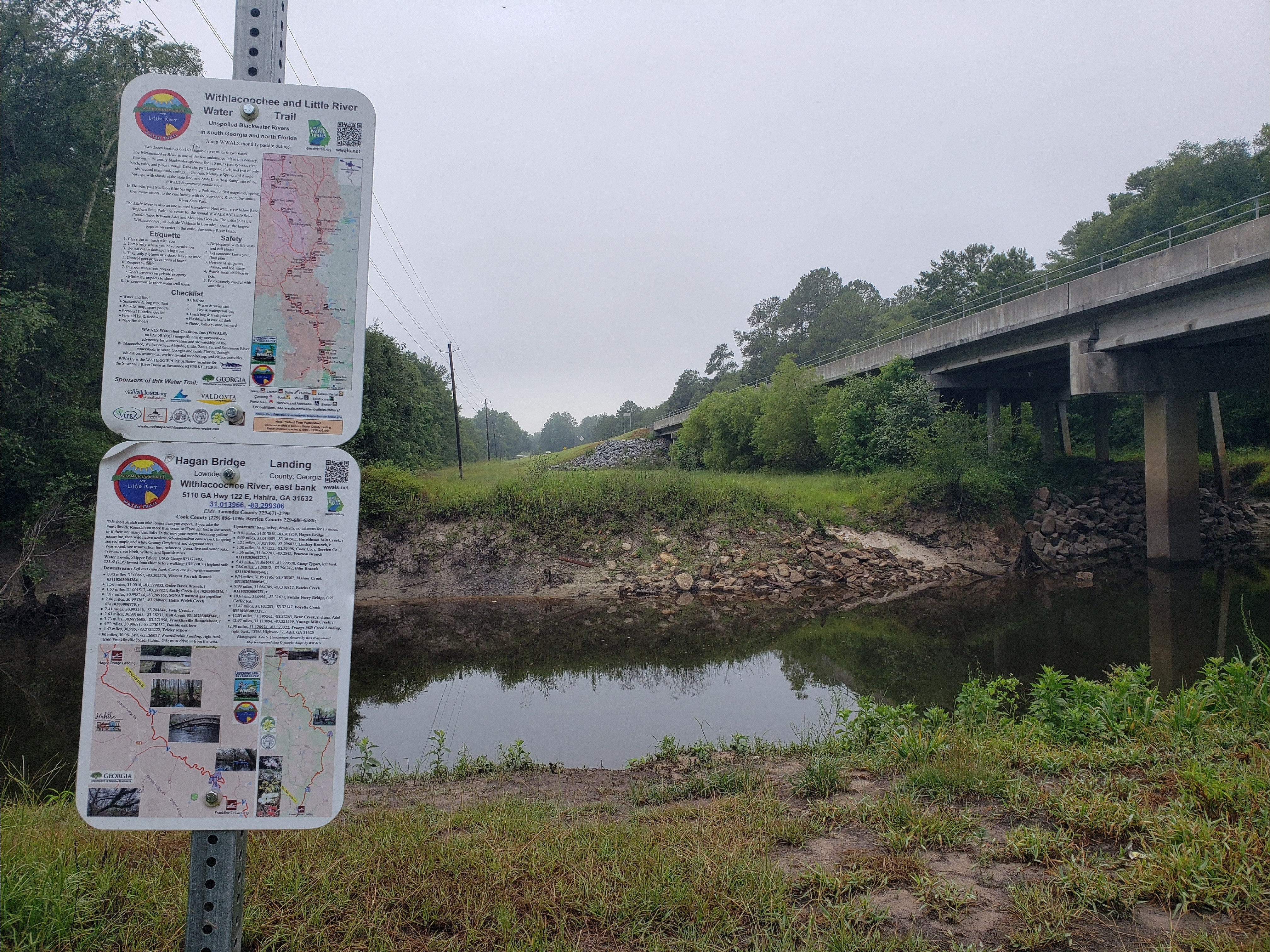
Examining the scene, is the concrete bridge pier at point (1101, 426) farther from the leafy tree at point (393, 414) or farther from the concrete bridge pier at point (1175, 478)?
the leafy tree at point (393, 414)

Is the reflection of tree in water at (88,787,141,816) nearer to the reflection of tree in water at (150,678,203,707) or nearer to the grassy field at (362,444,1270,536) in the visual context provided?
the reflection of tree in water at (150,678,203,707)

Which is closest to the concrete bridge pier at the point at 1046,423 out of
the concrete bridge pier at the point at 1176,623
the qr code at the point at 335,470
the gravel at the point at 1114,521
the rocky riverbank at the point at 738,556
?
the gravel at the point at 1114,521

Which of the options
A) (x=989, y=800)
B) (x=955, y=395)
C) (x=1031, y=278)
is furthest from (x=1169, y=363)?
(x=1031, y=278)

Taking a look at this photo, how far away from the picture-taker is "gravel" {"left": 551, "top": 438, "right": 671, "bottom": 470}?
49.5 m

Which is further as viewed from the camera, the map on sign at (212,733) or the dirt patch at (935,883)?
the dirt patch at (935,883)

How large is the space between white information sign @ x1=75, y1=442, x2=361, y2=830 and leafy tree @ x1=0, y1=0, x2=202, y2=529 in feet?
47.5

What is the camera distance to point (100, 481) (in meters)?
2.05

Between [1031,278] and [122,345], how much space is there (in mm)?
54373

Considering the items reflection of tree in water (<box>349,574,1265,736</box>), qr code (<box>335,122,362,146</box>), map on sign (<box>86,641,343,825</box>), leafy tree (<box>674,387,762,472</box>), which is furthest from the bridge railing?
map on sign (<box>86,641,343,825</box>)

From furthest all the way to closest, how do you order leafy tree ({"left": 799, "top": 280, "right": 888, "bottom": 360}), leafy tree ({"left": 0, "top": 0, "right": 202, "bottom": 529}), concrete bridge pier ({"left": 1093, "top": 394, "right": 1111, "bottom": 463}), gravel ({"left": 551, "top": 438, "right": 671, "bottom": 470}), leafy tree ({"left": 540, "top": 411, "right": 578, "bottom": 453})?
1. leafy tree ({"left": 540, "top": 411, "right": 578, "bottom": 453})
2. leafy tree ({"left": 799, "top": 280, "right": 888, "bottom": 360})
3. gravel ({"left": 551, "top": 438, "right": 671, "bottom": 470})
4. concrete bridge pier ({"left": 1093, "top": 394, "right": 1111, "bottom": 463})
5. leafy tree ({"left": 0, "top": 0, "right": 202, "bottom": 529})

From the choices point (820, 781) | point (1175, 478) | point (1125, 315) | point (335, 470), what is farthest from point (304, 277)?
point (1175, 478)

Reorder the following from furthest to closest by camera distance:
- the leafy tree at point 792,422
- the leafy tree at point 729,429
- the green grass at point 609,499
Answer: the leafy tree at point 729,429
the leafy tree at point 792,422
the green grass at point 609,499

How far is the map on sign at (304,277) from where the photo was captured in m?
2.12

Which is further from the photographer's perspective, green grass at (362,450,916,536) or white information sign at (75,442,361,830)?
green grass at (362,450,916,536)
